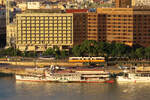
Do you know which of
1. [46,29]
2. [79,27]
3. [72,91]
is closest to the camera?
[72,91]

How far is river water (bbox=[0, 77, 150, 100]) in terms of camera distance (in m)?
49.3

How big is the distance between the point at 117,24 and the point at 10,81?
17098 millimetres

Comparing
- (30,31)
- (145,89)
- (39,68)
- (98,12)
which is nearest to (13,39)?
(30,31)

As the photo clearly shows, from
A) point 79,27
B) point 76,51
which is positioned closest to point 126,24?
point 79,27

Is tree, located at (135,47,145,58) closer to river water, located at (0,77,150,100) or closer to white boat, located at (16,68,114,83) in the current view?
white boat, located at (16,68,114,83)

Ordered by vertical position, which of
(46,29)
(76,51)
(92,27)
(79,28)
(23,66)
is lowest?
(23,66)

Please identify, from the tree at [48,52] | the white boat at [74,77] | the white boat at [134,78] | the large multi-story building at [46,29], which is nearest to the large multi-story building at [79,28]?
the large multi-story building at [46,29]

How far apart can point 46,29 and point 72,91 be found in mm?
21322

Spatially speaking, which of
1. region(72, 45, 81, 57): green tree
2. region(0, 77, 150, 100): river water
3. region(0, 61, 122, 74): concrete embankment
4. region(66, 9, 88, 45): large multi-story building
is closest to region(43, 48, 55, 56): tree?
region(72, 45, 81, 57): green tree

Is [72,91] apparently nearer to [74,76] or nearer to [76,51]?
[74,76]

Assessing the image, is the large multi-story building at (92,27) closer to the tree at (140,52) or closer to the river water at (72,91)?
the tree at (140,52)

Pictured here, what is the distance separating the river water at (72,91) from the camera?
4931 cm

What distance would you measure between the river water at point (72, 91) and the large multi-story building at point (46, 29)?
16.4 m

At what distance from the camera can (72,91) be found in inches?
2031
